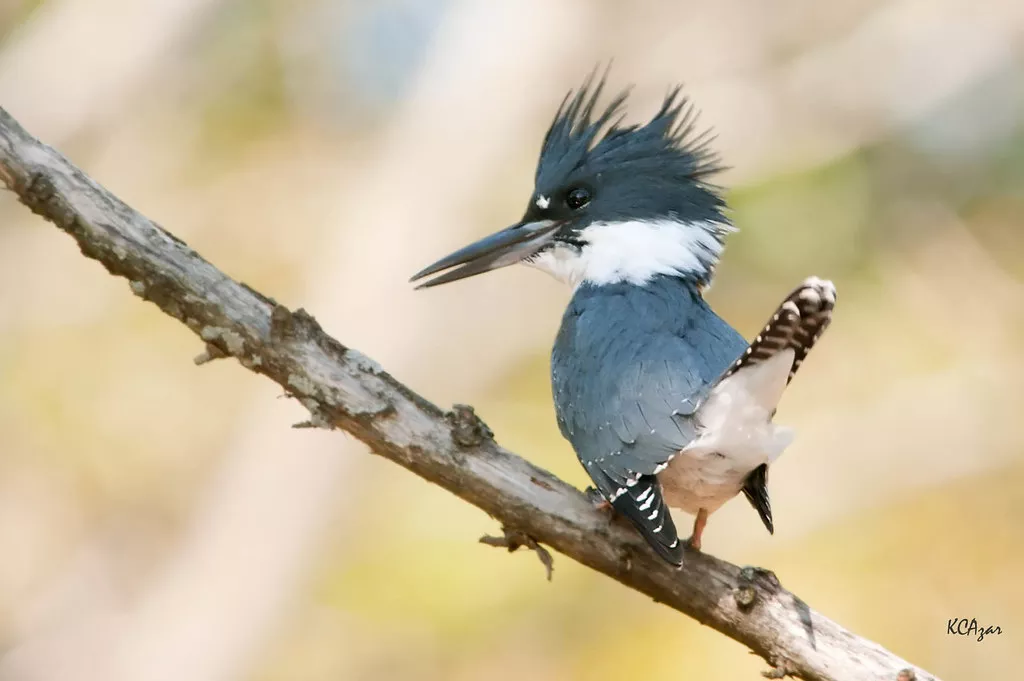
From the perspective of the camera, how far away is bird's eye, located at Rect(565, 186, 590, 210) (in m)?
3.47

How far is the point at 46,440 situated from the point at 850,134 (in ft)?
15.0

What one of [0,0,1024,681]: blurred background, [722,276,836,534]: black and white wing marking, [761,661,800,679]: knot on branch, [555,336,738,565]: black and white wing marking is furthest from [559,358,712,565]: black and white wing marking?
[0,0,1024,681]: blurred background

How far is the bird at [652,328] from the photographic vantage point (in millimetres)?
2580

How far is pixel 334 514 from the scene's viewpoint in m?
5.88

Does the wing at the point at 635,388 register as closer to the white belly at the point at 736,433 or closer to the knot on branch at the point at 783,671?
the white belly at the point at 736,433

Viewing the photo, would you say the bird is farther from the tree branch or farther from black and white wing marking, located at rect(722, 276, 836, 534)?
the tree branch

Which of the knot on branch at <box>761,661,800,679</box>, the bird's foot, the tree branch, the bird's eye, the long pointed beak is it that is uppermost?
the bird's eye

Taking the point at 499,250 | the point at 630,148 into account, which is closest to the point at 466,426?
the point at 499,250

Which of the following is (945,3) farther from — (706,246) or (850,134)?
(706,246)

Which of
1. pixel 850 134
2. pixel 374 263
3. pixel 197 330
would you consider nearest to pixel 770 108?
pixel 850 134

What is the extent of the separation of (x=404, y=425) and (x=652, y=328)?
0.80 m

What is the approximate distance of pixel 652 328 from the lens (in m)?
3.01

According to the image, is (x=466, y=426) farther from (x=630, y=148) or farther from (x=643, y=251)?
(x=630, y=148)

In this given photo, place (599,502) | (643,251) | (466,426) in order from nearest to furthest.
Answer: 1. (466,426)
2. (599,502)
3. (643,251)
